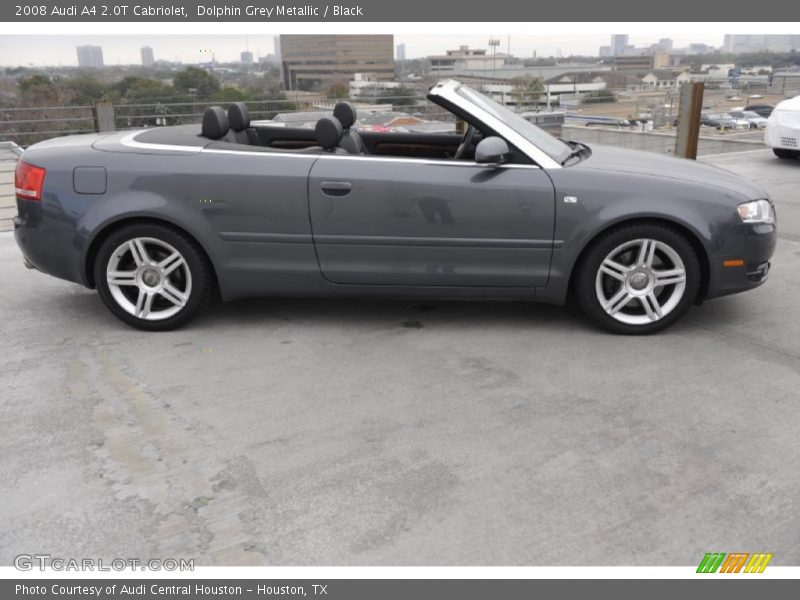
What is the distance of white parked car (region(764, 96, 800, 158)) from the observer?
11.1 meters

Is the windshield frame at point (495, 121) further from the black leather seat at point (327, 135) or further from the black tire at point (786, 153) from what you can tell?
the black tire at point (786, 153)

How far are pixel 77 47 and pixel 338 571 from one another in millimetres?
10283

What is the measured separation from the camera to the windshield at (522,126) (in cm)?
472

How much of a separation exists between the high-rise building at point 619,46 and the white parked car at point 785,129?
154 inches

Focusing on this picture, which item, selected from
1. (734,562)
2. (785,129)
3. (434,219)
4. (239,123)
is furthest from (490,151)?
(785,129)

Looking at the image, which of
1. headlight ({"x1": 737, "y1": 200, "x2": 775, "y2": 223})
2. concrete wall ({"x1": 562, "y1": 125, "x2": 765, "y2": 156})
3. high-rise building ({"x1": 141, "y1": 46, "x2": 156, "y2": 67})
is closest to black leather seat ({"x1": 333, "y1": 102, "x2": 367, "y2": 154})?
headlight ({"x1": 737, "y1": 200, "x2": 775, "y2": 223})

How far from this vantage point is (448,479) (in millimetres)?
3051

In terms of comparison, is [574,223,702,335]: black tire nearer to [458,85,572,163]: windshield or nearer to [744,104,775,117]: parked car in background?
[458,85,572,163]: windshield

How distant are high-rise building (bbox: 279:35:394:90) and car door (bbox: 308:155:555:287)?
7.53 meters

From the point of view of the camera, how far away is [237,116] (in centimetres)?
538

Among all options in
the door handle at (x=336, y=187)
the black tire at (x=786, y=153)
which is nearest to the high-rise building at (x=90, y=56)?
the door handle at (x=336, y=187)

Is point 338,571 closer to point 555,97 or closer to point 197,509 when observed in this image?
point 197,509

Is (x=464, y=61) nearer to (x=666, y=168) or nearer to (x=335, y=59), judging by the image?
(x=335, y=59)

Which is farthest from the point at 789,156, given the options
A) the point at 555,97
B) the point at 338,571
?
the point at 338,571
